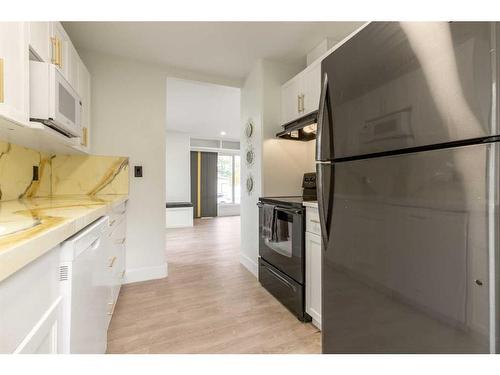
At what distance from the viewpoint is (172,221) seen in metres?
5.70

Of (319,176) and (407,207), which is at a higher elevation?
(319,176)

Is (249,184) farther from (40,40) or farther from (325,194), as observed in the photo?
(40,40)

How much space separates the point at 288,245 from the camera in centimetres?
199

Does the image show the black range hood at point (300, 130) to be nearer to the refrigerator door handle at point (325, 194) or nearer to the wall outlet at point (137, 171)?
the refrigerator door handle at point (325, 194)

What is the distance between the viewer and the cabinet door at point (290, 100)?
2.33 meters

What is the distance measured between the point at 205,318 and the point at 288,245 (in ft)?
2.87

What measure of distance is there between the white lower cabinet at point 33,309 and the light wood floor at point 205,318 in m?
0.98

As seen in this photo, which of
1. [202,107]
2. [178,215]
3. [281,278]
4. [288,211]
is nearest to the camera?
[288,211]

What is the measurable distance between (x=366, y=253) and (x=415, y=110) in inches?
20.9

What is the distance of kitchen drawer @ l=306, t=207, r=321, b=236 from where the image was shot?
1643 millimetres

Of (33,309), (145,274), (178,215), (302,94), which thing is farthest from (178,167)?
(33,309)

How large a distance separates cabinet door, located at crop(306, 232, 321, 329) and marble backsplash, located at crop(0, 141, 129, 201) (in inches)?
78.4
